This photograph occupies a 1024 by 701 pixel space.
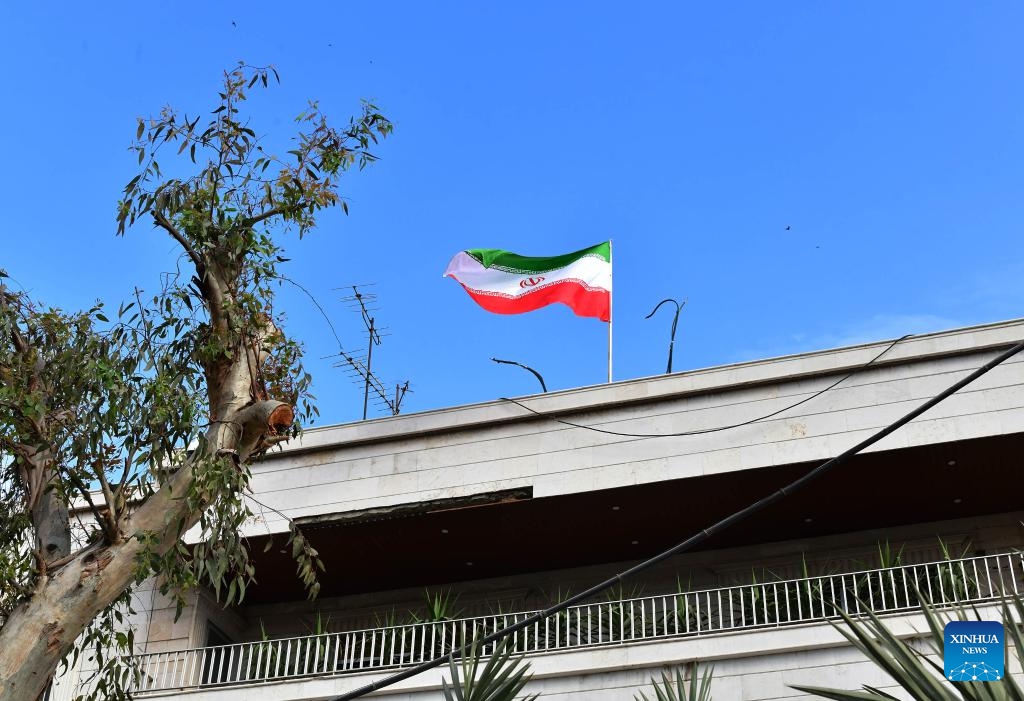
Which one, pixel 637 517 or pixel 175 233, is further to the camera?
pixel 637 517

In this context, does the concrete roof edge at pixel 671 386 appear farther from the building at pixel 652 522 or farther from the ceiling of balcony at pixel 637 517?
the ceiling of balcony at pixel 637 517

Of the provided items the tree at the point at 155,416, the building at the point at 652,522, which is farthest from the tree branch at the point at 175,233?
the building at the point at 652,522

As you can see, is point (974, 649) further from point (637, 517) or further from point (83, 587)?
point (637, 517)

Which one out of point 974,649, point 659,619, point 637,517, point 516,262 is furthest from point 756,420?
point 974,649

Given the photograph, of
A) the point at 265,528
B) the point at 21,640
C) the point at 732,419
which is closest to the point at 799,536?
the point at 732,419

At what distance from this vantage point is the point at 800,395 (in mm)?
15961

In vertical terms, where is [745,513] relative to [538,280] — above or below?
below

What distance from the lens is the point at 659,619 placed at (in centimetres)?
1686

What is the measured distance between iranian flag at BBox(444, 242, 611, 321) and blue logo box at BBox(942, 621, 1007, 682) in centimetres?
1268

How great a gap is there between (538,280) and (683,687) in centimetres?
655

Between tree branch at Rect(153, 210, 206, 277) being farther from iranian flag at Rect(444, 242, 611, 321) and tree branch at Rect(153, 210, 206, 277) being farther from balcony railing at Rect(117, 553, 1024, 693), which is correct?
iranian flag at Rect(444, 242, 611, 321)

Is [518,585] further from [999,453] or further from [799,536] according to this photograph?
[999,453]

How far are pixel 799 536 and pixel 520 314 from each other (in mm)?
4738

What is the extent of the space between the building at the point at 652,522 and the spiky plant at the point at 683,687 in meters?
0.20
